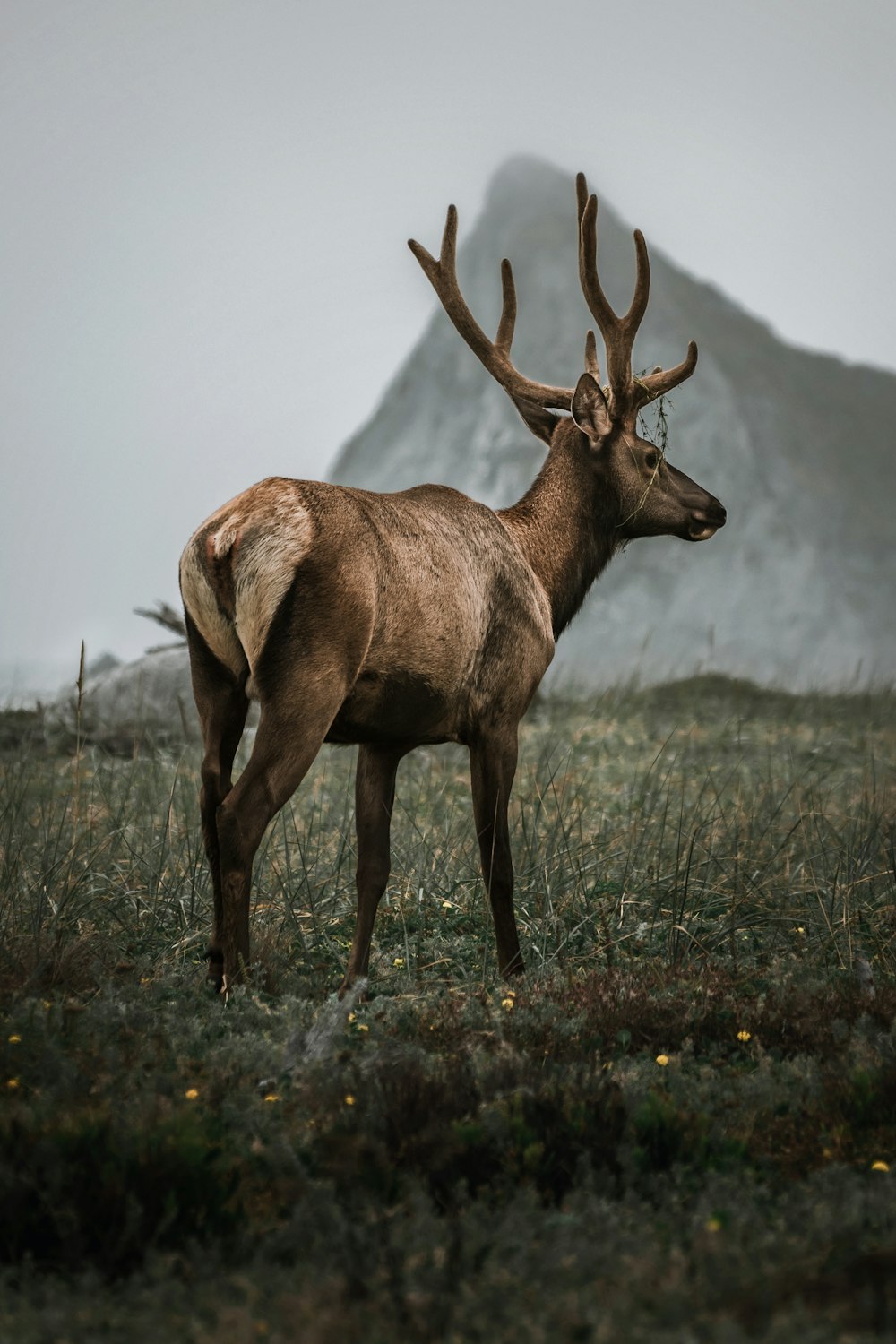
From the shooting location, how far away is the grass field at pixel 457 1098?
97.6 inches

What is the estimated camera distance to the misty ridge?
42.1 metres

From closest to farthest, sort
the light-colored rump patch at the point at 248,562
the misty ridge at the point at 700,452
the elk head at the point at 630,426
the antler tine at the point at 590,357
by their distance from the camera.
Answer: the light-colored rump patch at the point at 248,562 < the elk head at the point at 630,426 < the antler tine at the point at 590,357 < the misty ridge at the point at 700,452

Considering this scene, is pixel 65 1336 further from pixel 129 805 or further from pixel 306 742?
pixel 129 805

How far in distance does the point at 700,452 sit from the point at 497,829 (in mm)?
40475

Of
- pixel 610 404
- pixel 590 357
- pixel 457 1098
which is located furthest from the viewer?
pixel 590 357

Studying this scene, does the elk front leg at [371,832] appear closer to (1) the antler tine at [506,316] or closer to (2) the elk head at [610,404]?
(2) the elk head at [610,404]

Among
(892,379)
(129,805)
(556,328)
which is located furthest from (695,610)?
(129,805)

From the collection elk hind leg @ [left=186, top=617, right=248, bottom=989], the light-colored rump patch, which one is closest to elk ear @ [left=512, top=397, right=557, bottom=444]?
the light-colored rump patch

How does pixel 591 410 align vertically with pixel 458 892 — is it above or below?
above

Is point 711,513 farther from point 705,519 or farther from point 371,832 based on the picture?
point 371,832

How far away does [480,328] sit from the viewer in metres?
6.51

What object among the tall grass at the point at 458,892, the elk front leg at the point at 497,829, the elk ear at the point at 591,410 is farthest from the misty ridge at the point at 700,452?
the elk front leg at the point at 497,829

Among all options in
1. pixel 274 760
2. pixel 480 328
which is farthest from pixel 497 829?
pixel 480 328

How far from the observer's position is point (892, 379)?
5691cm
